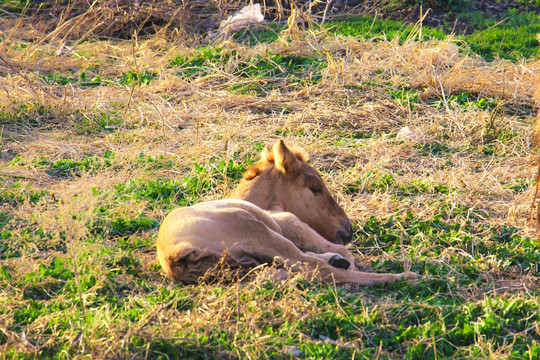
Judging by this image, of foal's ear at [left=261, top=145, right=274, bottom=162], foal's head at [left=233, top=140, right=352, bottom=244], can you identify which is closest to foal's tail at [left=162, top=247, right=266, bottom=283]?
foal's head at [left=233, top=140, right=352, bottom=244]

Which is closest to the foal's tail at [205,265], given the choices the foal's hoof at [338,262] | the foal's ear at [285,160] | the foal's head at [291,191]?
the foal's hoof at [338,262]

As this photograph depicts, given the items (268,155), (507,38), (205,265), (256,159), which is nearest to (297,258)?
(205,265)

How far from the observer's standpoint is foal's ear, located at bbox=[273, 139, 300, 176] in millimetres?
5293

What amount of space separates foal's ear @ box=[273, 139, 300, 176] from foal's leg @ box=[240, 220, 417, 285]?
1.09m

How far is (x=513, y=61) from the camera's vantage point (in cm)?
1009

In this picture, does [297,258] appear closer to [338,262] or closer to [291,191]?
[338,262]

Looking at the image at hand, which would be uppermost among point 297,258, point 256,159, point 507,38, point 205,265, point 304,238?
point 205,265

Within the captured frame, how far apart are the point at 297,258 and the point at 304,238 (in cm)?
52

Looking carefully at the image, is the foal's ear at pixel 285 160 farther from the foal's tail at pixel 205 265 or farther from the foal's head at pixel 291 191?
the foal's tail at pixel 205 265

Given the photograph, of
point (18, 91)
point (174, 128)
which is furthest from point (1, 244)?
point (18, 91)

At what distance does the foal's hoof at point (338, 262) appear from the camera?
14.6ft

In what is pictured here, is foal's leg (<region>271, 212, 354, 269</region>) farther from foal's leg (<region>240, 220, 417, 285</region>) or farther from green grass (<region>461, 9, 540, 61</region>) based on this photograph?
green grass (<region>461, 9, 540, 61</region>)

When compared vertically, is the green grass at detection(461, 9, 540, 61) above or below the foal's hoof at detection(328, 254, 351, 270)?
below

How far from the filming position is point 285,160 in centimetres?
532
